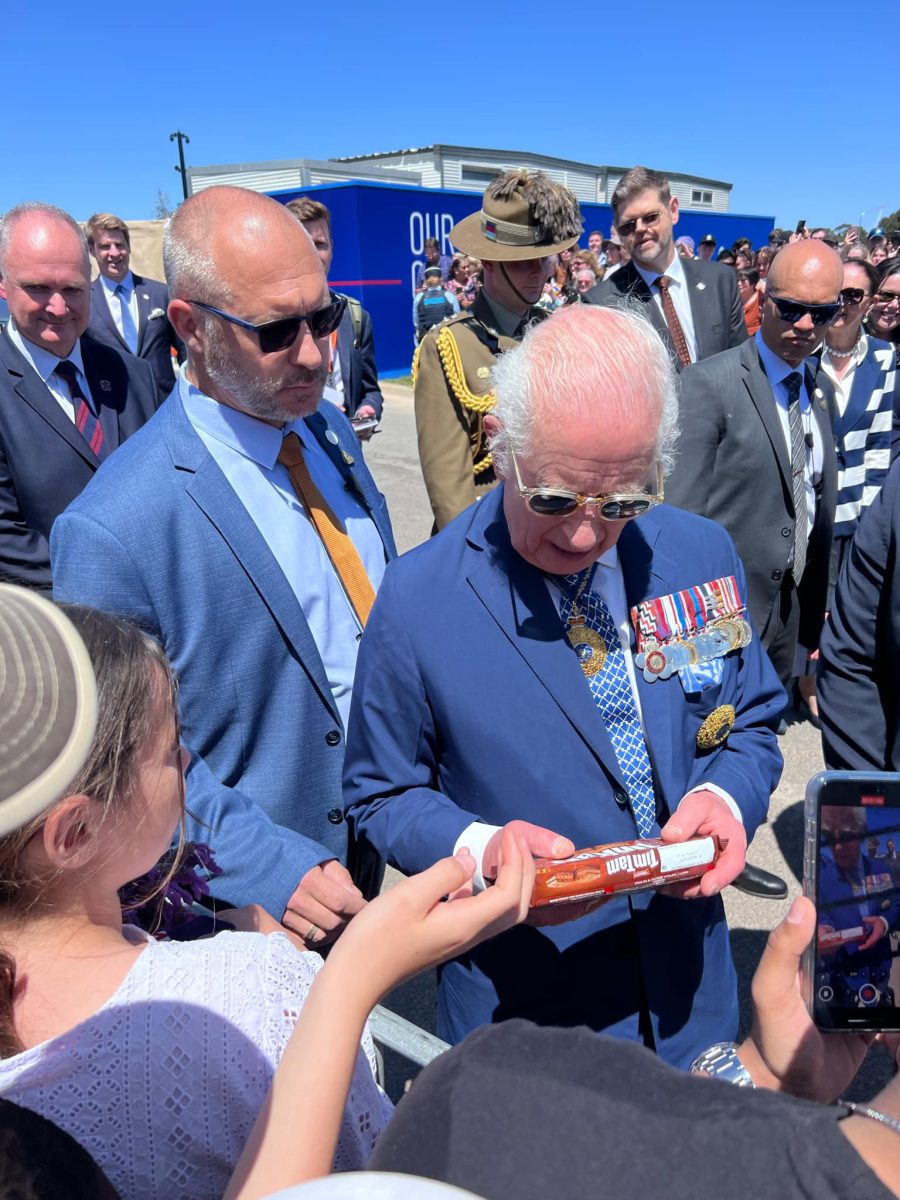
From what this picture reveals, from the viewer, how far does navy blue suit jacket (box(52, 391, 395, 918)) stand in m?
1.71

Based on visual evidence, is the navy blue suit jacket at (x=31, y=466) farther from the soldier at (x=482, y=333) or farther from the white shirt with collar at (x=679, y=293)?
the white shirt with collar at (x=679, y=293)

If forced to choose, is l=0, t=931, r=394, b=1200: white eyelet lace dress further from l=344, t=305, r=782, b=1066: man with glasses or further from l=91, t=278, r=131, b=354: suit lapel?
l=91, t=278, r=131, b=354: suit lapel

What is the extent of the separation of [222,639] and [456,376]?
193cm

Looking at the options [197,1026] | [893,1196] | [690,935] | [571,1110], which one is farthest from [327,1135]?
[690,935]

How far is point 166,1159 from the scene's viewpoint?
3.22ft

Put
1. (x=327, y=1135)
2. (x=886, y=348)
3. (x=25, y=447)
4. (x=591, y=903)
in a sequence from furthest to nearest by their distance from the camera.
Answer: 1. (x=886, y=348)
2. (x=25, y=447)
3. (x=591, y=903)
4. (x=327, y=1135)

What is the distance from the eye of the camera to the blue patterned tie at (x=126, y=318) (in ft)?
24.3

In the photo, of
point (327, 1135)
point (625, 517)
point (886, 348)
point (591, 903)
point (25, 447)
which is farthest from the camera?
point (886, 348)

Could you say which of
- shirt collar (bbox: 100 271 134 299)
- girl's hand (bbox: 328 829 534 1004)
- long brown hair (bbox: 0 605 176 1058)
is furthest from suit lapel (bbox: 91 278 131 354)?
girl's hand (bbox: 328 829 534 1004)

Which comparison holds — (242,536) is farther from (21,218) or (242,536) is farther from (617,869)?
(21,218)

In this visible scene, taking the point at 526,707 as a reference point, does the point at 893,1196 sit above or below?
above

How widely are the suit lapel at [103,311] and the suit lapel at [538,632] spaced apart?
227 inches

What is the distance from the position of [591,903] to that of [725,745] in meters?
0.59

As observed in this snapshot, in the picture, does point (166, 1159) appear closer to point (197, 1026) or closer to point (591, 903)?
point (197, 1026)
